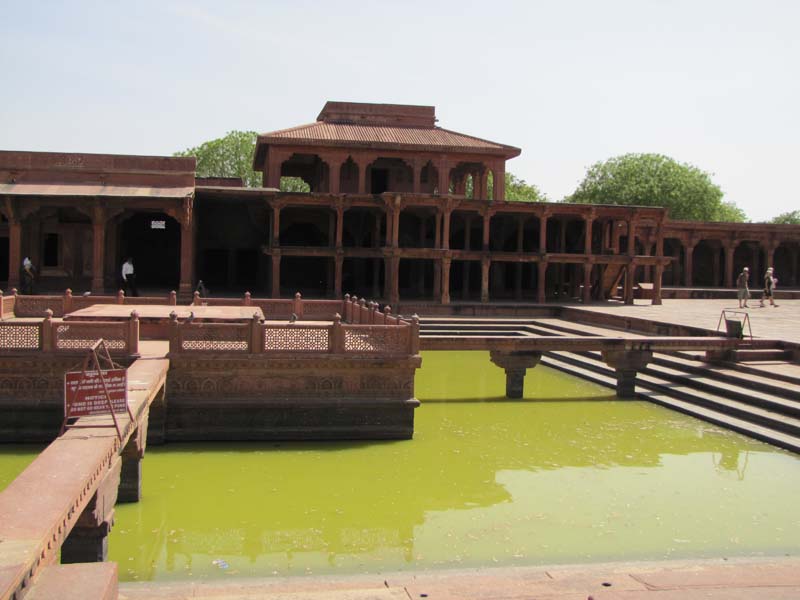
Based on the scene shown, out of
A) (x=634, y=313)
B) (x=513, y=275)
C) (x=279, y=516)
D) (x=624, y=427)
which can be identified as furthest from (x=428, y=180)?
(x=279, y=516)

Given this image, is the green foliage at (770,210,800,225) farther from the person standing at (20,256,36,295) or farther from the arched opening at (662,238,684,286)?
the person standing at (20,256,36,295)

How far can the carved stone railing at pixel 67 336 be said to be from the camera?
37.9 feet

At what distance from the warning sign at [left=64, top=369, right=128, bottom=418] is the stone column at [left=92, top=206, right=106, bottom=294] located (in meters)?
17.7

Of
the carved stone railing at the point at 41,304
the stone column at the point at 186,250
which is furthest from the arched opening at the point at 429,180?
the carved stone railing at the point at 41,304

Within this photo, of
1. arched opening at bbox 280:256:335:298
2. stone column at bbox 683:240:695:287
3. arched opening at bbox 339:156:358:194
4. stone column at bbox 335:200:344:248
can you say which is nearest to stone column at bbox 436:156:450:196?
arched opening at bbox 339:156:358:194

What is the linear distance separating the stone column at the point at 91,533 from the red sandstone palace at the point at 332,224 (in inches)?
726

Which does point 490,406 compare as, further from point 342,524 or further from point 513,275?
point 513,275

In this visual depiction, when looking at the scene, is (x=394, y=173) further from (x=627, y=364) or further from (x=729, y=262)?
(x=627, y=364)

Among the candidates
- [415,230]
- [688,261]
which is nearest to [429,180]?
[415,230]

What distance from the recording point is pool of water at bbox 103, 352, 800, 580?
25.1ft

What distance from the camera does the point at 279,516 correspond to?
28.1ft

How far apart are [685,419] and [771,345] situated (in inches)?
150

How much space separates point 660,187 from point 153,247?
3996cm

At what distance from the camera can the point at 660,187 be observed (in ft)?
190
